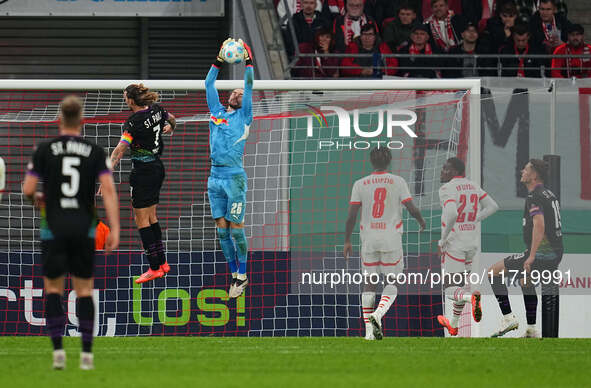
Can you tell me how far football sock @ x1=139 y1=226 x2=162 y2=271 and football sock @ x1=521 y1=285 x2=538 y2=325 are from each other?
458 centimetres

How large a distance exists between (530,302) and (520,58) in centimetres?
572

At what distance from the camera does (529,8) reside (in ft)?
67.5

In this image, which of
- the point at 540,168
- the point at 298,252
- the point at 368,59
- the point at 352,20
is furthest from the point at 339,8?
the point at 540,168

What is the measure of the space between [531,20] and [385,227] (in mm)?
7497

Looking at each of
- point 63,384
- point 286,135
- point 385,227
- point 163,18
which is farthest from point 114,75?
point 63,384

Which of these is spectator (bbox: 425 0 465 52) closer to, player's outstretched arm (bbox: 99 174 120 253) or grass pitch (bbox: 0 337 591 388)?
grass pitch (bbox: 0 337 591 388)

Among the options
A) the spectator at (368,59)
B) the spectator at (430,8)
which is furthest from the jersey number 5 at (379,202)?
the spectator at (430,8)

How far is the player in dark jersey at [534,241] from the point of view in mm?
14500

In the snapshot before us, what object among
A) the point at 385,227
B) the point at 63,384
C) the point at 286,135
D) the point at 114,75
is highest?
the point at 114,75

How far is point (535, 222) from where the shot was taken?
570 inches

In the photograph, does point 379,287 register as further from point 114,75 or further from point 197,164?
point 114,75

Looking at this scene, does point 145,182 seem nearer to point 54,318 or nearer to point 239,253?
point 239,253

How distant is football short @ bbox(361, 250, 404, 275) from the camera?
1391 cm

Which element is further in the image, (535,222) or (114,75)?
(114,75)
